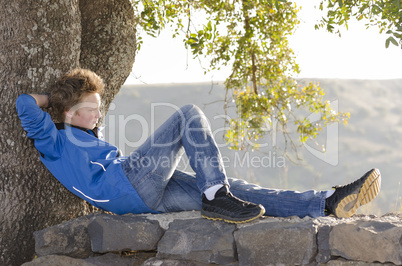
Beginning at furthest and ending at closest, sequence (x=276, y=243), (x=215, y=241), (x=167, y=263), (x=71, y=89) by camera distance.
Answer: (x=71, y=89) < (x=167, y=263) < (x=215, y=241) < (x=276, y=243)

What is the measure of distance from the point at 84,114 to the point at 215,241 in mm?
1297

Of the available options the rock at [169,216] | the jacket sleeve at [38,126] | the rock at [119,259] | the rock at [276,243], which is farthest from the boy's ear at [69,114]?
the rock at [276,243]

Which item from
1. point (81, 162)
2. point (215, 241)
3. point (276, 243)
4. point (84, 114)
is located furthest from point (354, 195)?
point (84, 114)

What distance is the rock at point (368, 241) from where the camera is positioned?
9.06 ft

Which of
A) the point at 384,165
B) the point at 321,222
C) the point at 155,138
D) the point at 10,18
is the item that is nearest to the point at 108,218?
the point at 155,138

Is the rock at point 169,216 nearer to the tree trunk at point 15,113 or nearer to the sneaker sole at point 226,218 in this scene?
the sneaker sole at point 226,218

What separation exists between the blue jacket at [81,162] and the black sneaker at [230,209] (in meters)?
0.53

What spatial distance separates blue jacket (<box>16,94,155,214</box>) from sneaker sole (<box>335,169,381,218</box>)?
1279 millimetres

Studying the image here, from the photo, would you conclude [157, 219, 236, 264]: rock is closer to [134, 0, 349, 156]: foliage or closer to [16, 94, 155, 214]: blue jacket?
[16, 94, 155, 214]: blue jacket

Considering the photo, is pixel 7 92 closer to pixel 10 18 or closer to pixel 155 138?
pixel 10 18

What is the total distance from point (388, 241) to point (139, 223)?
1.53 metres

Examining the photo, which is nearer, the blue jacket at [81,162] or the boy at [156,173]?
the boy at [156,173]

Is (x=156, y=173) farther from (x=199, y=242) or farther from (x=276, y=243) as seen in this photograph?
(x=276, y=243)

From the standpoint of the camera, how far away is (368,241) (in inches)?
111
